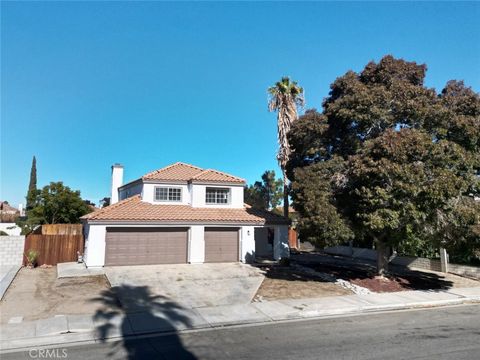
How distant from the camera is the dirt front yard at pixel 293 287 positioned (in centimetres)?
1520

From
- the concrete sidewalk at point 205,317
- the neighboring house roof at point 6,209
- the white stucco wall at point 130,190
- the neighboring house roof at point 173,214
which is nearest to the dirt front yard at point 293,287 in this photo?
the concrete sidewalk at point 205,317

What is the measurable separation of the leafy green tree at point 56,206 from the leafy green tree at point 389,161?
65.3 feet

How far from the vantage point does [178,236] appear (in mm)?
23219

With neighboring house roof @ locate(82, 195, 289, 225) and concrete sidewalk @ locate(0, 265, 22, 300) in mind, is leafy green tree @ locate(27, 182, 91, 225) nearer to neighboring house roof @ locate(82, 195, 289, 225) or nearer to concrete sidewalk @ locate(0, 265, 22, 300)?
neighboring house roof @ locate(82, 195, 289, 225)

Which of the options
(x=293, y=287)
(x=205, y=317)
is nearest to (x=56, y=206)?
(x=293, y=287)

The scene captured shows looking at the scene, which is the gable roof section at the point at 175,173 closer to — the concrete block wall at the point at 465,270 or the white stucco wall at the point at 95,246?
the white stucco wall at the point at 95,246

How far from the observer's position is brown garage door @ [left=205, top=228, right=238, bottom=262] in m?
23.8

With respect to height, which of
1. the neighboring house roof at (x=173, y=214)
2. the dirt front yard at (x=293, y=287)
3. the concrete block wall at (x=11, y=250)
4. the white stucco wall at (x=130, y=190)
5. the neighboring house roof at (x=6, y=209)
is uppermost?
the neighboring house roof at (x=6, y=209)

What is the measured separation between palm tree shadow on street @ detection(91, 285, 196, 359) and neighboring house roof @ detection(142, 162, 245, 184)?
10275 mm

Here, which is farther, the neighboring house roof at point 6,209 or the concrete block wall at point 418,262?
the neighboring house roof at point 6,209

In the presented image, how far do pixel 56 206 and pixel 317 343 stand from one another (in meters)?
26.8

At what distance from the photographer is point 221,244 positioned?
24.1 metres

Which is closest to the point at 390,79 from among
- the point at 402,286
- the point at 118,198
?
the point at 402,286

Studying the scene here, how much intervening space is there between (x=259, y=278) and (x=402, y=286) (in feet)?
21.7
